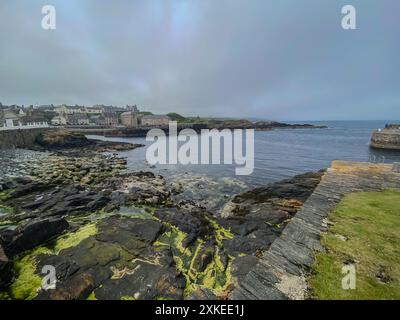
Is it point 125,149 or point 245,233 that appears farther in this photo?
point 125,149

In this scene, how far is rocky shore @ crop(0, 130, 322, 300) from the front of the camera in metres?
6.20

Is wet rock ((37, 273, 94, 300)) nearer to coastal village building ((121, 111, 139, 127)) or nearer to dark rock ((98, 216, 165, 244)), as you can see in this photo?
dark rock ((98, 216, 165, 244))

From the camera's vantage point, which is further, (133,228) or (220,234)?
(220,234)

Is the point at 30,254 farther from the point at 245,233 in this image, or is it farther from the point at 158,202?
the point at 245,233

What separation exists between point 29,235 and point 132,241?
3947 mm

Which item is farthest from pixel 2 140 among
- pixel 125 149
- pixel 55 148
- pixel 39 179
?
pixel 39 179

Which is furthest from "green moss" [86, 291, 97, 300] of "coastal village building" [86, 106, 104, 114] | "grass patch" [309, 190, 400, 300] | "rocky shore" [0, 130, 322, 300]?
"coastal village building" [86, 106, 104, 114]

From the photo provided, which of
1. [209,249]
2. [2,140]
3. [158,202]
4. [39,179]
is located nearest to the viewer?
[209,249]

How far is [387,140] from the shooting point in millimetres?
46250

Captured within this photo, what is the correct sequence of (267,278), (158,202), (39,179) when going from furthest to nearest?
1. (39,179)
2. (158,202)
3. (267,278)

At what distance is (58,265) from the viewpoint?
697 cm

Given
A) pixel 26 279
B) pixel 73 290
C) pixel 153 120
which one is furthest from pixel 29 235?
pixel 153 120

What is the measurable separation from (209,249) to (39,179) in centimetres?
1844

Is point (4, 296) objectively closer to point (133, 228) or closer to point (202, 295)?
point (133, 228)
